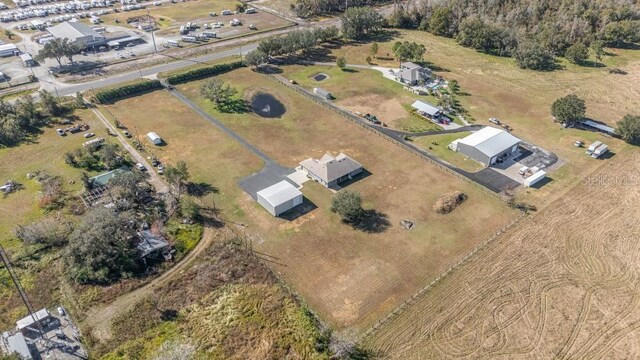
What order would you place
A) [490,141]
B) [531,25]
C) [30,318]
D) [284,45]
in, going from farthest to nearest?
[531,25] < [284,45] < [490,141] < [30,318]

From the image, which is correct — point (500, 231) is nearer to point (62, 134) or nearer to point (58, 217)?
point (58, 217)

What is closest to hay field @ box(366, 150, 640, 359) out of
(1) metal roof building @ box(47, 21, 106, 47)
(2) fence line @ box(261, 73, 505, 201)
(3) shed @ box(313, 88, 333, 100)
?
(2) fence line @ box(261, 73, 505, 201)

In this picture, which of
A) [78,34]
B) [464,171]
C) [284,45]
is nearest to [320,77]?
[284,45]

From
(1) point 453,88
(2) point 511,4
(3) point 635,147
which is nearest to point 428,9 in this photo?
(2) point 511,4

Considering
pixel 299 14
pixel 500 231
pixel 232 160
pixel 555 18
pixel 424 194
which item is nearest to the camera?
pixel 500 231

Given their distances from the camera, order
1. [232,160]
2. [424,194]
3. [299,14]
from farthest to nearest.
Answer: [299,14]
[232,160]
[424,194]

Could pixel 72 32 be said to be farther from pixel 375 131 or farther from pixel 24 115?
pixel 375 131

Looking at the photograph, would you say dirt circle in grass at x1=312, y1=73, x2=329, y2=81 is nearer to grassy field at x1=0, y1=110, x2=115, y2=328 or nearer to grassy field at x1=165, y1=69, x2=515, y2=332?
grassy field at x1=165, y1=69, x2=515, y2=332

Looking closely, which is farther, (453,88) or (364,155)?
(453,88)
